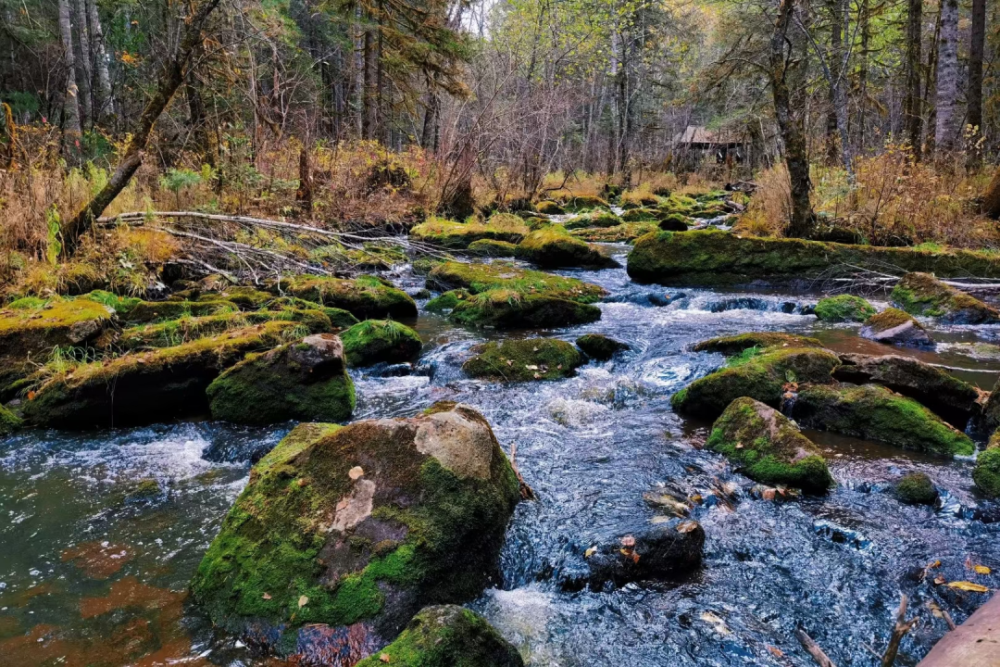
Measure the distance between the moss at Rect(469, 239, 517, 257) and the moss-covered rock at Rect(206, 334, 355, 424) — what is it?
831 centimetres

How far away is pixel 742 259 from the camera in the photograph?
11.0 metres

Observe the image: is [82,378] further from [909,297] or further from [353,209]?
[909,297]

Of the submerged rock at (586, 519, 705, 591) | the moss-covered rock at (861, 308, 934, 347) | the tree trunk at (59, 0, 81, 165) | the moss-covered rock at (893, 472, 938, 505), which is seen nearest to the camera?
the submerged rock at (586, 519, 705, 591)

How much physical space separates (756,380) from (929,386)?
1439mm

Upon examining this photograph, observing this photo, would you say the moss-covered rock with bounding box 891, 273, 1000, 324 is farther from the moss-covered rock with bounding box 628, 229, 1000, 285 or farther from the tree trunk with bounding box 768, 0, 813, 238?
the tree trunk with bounding box 768, 0, 813, 238

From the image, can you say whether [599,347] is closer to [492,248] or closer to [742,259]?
[742,259]

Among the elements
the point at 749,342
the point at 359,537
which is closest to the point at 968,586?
the point at 359,537

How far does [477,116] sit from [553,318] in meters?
9.56

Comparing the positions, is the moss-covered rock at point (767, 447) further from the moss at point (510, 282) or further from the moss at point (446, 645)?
the moss at point (510, 282)

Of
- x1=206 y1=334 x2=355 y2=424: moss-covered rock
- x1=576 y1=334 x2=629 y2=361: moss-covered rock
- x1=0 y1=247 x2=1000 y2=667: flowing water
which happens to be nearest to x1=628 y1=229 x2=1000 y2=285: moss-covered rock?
x1=576 y1=334 x2=629 y2=361: moss-covered rock

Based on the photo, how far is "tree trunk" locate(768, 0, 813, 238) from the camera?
10680 millimetres

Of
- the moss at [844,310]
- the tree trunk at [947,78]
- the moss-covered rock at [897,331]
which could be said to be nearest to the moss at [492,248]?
the moss at [844,310]

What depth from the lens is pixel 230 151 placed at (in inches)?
456

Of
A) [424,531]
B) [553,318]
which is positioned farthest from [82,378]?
[553,318]
